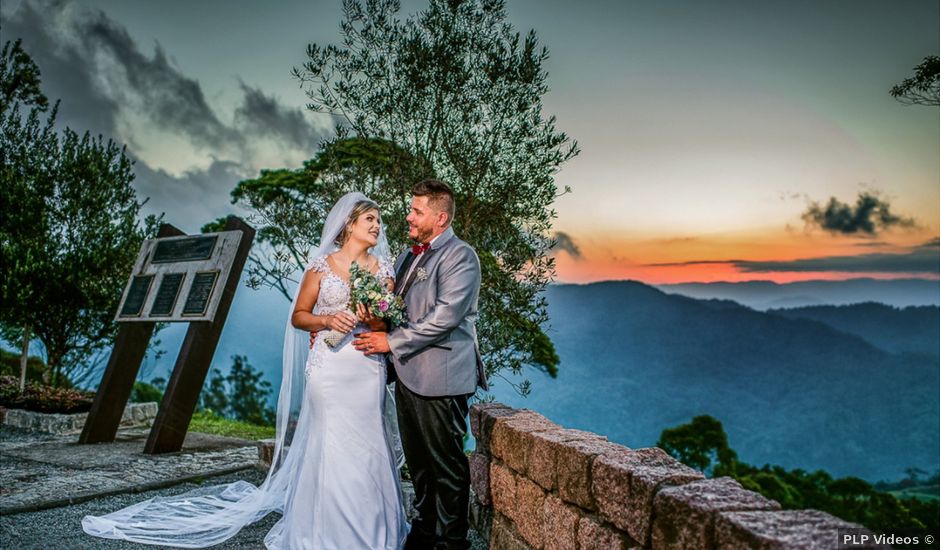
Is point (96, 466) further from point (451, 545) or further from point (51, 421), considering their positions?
point (451, 545)

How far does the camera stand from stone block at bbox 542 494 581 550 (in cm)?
384

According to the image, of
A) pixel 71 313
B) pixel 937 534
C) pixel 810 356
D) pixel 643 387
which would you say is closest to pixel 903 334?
pixel 810 356

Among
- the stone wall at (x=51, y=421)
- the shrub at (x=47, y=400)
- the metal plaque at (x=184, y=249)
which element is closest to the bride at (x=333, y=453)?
the metal plaque at (x=184, y=249)

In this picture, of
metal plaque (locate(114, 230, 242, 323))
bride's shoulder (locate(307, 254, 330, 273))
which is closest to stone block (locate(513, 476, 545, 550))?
bride's shoulder (locate(307, 254, 330, 273))

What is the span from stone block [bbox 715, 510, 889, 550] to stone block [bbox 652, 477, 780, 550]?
7 cm

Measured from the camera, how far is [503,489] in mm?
4938

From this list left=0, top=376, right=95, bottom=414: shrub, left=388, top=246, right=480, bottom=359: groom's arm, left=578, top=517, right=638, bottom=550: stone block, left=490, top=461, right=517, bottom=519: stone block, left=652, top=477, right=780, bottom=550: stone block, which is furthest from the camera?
left=0, top=376, right=95, bottom=414: shrub

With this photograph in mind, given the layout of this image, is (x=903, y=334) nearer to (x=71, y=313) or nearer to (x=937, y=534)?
(x=937, y=534)

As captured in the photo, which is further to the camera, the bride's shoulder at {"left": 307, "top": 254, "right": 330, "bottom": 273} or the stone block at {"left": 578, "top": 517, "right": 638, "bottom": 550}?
the bride's shoulder at {"left": 307, "top": 254, "right": 330, "bottom": 273}

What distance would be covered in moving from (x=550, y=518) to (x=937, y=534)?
1807 cm

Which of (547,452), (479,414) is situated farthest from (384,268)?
(547,452)

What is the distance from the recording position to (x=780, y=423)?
40.0 m

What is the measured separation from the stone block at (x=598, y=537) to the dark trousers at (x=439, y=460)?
1174mm

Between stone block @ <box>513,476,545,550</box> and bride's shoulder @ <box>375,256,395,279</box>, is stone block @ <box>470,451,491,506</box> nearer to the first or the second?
stone block @ <box>513,476,545,550</box>
